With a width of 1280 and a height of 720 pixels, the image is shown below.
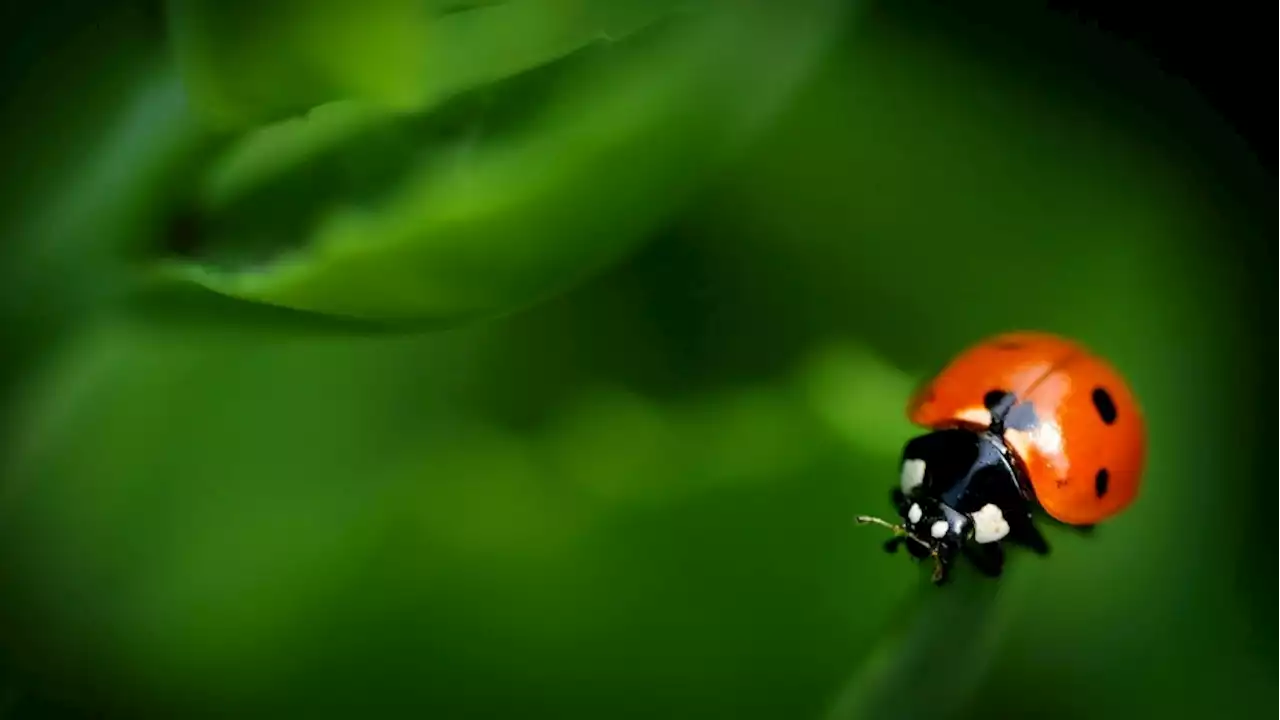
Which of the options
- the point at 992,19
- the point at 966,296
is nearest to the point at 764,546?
the point at 966,296

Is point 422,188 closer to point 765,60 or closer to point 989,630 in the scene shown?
point 765,60

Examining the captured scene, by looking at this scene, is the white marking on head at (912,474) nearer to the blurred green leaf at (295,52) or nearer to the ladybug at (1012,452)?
the ladybug at (1012,452)

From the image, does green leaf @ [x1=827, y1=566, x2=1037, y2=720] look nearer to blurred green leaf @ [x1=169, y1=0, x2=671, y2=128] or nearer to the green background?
the green background

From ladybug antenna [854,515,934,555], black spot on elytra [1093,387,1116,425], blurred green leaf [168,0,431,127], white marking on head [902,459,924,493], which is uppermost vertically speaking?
black spot on elytra [1093,387,1116,425]

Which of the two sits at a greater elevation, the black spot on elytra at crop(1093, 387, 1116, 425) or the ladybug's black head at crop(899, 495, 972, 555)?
the black spot on elytra at crop(1093, 387, 1116, 425)

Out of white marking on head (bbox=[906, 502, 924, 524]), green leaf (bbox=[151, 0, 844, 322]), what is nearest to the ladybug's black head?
white marking on head (bbox=[906, 502, 924, 524])

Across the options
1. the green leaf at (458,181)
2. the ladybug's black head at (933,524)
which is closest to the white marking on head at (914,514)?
the ladybug's black head at (933,524)

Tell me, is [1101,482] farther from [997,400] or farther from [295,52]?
[295,52]
